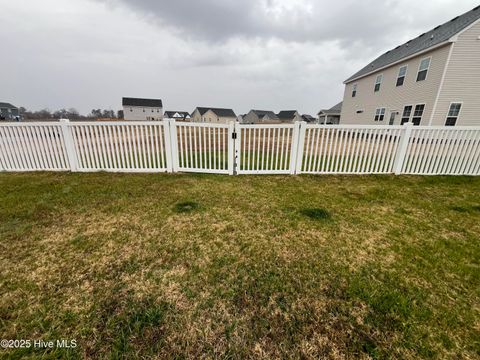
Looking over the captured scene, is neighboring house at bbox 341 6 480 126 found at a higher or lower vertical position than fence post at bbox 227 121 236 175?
higher

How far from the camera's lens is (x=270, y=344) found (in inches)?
58.9

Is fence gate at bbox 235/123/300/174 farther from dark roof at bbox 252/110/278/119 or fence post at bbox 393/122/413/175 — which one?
dark roof at bbox 252/110/278/119

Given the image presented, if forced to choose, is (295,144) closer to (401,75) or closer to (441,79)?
(441,79)

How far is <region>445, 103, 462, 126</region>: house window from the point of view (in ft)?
36.8

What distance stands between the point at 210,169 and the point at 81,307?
4.21 metres

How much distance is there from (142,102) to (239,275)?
238 feet

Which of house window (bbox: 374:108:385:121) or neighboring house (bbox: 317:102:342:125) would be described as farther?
neighboring house (bbox: 317:102:342:125)

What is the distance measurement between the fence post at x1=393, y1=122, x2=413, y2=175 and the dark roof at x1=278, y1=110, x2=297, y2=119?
221ft

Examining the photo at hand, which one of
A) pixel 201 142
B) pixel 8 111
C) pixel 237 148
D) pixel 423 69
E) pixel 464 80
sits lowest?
pixel 237 148

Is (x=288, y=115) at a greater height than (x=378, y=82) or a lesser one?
lesser

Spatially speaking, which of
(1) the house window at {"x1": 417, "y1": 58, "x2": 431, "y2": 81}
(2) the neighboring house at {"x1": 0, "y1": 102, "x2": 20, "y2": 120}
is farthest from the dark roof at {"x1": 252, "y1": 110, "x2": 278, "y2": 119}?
(2) the neighboring house at {"x1": 0, "y1": 102, "x2": 20, "y2": 120}

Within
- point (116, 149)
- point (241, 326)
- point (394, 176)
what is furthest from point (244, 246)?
point (394, 176)

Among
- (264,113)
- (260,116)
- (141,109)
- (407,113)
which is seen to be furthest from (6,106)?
(407,113)

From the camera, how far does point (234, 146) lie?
5344mm
